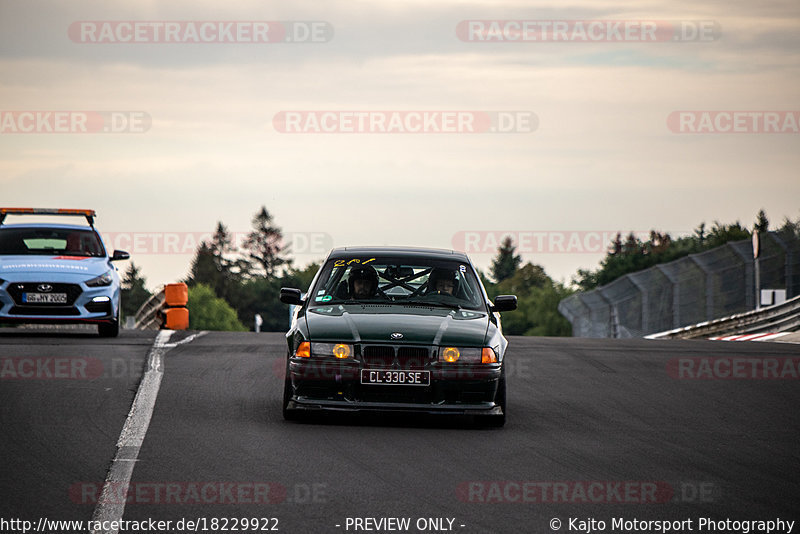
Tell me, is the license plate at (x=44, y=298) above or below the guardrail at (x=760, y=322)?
above

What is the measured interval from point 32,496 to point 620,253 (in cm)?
11217

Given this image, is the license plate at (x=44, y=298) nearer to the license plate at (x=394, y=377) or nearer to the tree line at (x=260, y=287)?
the license plate at (x=394, y=377)

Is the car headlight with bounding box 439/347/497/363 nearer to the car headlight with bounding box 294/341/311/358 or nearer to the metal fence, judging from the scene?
the car headlight with bounding box 294/341/311/358

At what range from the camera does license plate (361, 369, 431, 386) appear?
32.0ft

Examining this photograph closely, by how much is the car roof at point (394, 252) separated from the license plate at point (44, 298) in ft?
23.6


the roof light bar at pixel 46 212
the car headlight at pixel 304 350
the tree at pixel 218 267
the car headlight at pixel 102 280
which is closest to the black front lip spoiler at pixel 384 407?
the car headlight at pixel 304 350

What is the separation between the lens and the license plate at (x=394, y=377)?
977 centimetres

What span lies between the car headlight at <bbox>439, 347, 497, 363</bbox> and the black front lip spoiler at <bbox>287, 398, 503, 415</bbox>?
0.36 m

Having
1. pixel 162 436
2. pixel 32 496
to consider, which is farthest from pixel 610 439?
pixel 32 496

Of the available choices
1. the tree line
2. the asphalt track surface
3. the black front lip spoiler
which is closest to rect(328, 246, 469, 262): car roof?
the asphalt track surface

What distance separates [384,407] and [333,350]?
2.00ft

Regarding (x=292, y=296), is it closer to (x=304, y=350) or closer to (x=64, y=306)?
(x=304, y=350)

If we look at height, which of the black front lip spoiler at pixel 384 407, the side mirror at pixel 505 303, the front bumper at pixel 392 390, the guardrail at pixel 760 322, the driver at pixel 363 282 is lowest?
the guardrail at pixel 760 322

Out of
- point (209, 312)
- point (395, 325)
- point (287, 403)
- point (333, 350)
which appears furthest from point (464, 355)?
point (209, 312)
